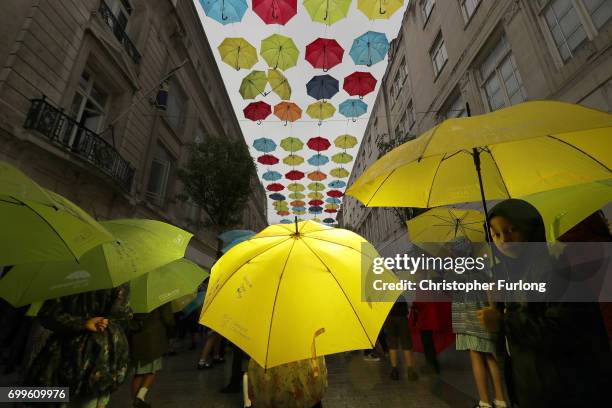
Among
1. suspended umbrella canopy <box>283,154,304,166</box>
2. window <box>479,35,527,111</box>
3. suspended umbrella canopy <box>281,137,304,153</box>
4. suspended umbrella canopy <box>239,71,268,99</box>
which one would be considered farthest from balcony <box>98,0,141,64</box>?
window <box>479,35,527,111</box>

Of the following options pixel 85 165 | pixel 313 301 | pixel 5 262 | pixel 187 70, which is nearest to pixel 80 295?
pixel 5 262

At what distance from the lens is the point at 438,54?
14.0 metres

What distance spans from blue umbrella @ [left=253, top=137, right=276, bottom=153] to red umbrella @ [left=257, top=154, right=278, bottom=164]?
57 cm

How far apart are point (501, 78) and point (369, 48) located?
6.52 m

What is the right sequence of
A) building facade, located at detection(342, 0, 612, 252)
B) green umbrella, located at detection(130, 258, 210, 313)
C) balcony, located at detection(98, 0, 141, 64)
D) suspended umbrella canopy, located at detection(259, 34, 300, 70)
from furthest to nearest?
suspended umbrella canopy, located at detection(259, 34, 300, 70) → balcony, located at detection(98, 0, 141, 64) → building facade, located at detection(342, 0, 612, 252) → green umbrella, located at detection(130, 258, 210, 313)

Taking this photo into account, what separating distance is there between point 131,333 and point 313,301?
340 centimetres

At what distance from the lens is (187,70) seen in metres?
17.5

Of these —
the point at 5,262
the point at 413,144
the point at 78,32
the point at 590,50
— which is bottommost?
the point at 5,262

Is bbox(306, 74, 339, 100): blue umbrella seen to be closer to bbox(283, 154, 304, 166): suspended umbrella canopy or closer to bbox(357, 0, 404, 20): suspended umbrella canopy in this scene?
bbox(357, 0, 404, 20): suspended umbrella canopy

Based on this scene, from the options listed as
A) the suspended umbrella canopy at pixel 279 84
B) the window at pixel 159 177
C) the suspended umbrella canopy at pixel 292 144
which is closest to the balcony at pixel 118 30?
the window at pixel 159 177

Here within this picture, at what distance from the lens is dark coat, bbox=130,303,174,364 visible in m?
3.87

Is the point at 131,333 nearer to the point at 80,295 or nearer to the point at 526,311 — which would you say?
the point at 80,295

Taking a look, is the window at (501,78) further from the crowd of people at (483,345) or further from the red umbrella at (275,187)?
the red umbrella at (275,187)

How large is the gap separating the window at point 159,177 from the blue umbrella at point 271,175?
10046mm
